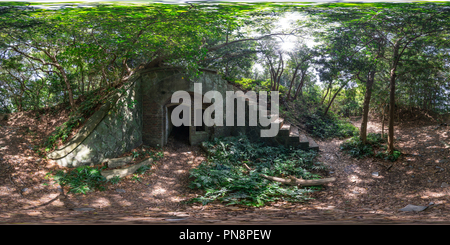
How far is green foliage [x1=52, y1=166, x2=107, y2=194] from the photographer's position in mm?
2850

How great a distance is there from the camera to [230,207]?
1848 millimetres

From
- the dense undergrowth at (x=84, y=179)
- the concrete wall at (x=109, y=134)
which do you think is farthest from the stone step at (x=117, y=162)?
the concrete wall at (x=109, y=134)

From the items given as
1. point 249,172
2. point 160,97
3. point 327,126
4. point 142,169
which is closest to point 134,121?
point 160,97

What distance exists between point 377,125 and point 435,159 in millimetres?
1064

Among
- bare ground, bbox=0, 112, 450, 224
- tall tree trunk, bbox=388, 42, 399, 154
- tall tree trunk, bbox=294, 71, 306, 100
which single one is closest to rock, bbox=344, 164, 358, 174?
bare ground, bbox=0, 112, 450, 224

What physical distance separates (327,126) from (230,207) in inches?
84.9

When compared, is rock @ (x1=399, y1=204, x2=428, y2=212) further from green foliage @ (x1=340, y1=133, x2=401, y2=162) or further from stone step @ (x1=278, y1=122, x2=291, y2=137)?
stone step @ (x1=278, y1=122, x2=291, y2=137)

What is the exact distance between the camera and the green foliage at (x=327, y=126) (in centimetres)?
297

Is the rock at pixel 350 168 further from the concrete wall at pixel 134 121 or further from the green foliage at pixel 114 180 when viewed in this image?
the green foliage at pixel 114 180

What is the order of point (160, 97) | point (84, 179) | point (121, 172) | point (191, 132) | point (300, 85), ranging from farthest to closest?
point (160, 97) → point (191, 132) → point (121, 172) → point (84, 179) → point (300, 85)

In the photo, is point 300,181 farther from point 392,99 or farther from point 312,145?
point 392,99

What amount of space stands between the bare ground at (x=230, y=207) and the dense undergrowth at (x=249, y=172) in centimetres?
15
